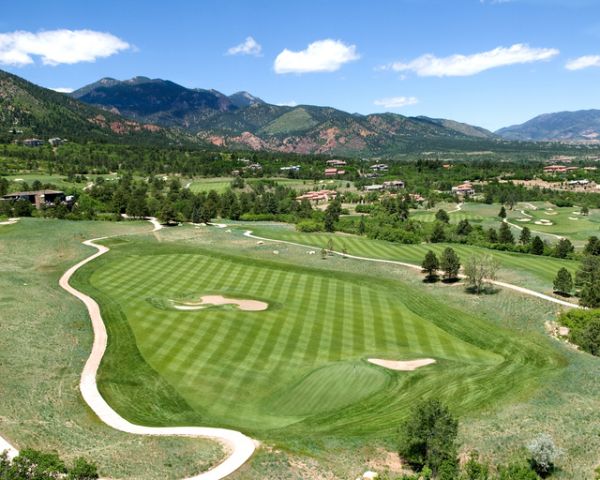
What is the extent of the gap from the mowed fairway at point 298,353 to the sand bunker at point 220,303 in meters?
1.30

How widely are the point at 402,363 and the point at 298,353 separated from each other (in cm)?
953

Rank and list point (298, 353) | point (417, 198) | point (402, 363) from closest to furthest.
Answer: point (402, 363) < point (298, 353) < point (417, 198)

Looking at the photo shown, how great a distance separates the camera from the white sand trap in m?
43.6

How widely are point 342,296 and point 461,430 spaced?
34988mm

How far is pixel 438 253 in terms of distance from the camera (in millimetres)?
92062

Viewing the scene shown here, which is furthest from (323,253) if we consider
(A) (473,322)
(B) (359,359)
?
(B) (359,359)

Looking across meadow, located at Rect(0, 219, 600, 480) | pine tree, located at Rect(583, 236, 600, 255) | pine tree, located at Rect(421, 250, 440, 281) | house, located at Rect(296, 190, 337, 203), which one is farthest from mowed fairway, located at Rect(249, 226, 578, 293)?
house, located at Rect(296, 190, 337, 203)

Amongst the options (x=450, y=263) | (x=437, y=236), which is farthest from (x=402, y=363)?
(x=437, y=236)

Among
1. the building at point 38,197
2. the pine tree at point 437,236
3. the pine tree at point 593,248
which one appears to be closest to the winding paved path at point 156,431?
the pine tree at point 437,236

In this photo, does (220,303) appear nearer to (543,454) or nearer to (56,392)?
(56,392)

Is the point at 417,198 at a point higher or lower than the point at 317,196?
lower

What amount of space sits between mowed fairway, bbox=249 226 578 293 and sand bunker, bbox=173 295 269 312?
34.6 metres

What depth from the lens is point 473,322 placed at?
188 ft

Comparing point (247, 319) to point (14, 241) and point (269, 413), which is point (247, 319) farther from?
point (14, 241)
